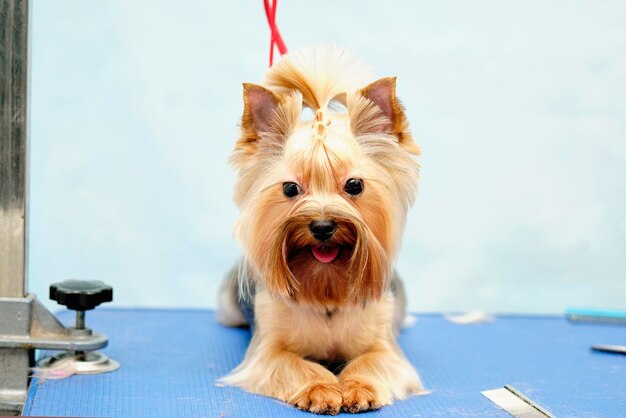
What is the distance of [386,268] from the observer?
279 centimetres

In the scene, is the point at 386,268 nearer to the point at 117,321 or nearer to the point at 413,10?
the point at 117,321

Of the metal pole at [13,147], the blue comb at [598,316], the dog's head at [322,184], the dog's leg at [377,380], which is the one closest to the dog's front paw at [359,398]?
the dog's leg at [377,380]

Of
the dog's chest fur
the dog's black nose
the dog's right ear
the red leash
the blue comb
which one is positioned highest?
the red leash

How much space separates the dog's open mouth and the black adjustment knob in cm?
81

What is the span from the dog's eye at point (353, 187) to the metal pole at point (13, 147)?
1.02 meters

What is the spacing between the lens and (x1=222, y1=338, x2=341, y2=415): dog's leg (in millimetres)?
2633

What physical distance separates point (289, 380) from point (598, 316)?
1.92 metres

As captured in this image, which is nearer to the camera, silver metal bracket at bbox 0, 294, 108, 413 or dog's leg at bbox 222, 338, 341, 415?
dog's leg at bbox 222, 338, 341, 415

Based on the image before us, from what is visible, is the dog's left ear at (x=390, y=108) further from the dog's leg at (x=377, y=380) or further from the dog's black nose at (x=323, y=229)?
the dog's leg at (x=377, y=380)

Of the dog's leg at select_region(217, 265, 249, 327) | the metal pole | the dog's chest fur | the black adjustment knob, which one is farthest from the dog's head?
the dog's leg at select_region(217, 265, 249, 327)

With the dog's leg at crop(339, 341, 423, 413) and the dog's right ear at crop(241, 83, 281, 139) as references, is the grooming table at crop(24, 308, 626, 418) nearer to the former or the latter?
the dog's leg at crop(339, 341, 423, 413)

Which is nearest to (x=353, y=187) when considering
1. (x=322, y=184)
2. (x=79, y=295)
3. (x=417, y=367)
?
(x=322, y=184)

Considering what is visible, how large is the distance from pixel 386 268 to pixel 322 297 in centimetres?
21

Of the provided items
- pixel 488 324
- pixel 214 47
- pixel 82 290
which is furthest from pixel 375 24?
pixel 82 290
